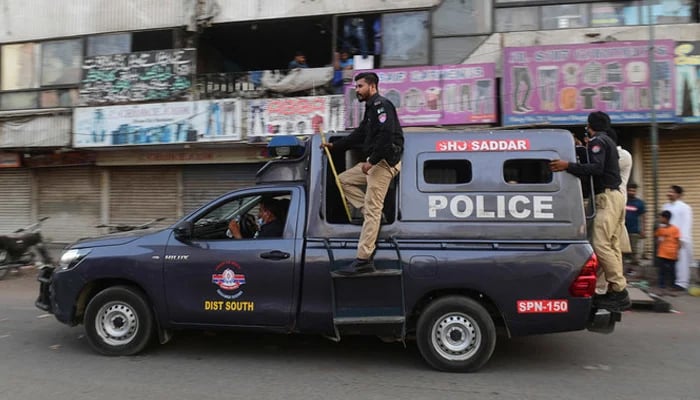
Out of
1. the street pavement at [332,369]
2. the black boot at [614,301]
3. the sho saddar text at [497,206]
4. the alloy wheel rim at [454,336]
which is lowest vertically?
the street pavement at [332,369]

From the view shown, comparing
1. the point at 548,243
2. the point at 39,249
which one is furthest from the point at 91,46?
the point at 548,243

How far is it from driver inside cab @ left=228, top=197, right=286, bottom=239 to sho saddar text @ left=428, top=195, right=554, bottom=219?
1500 millimetres

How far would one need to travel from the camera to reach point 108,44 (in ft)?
42.8

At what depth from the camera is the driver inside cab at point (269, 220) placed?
193 inches

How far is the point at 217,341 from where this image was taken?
552 cm

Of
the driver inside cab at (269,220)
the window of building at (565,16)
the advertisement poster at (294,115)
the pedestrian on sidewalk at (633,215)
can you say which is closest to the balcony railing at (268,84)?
the advertisement poster at (294,115)

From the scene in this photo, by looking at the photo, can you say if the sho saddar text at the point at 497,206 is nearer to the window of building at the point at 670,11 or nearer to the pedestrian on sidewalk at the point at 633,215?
the pedestrian on sidewalk at the point at 633,215

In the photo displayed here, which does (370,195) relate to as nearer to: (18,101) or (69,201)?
(69,201)

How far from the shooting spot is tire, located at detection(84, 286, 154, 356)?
16.1 ft

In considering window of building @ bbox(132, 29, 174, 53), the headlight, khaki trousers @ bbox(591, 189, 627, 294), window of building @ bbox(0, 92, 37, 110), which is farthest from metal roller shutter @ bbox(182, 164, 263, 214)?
khaki trousers @ bbox(591, 189, 627, 294)

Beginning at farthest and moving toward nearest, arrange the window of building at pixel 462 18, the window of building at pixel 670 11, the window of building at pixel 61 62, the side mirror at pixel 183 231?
the window of building at pixel 61 62, the window of building at pixel 462 18, the window of building at pixel 670 11, the side mirror at pixel 183 231

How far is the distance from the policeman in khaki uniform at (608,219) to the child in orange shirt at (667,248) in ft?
14.6

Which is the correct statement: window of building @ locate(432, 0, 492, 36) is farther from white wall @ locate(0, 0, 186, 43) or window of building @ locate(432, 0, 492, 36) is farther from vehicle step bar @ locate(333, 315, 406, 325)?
vehicle step bar @ locate(333, 315, 406, 325)

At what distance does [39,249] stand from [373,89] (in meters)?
9.06
